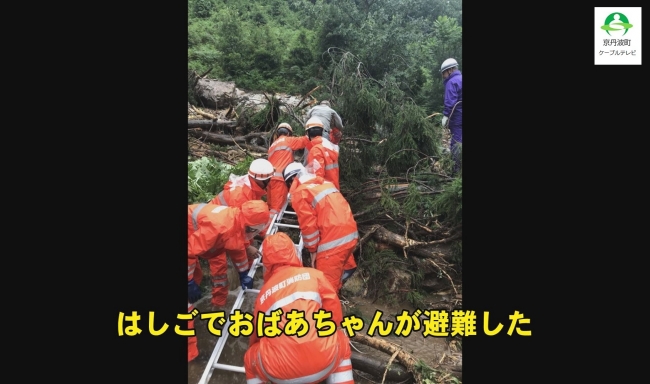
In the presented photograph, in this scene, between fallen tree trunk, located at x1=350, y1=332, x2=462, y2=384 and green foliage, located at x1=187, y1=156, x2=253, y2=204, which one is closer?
fallen tree trunk, located at x1=350, y1=332, x2=462, y2=384

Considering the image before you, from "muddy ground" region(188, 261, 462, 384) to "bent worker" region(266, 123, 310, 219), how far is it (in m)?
1.18

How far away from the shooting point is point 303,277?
321 cm

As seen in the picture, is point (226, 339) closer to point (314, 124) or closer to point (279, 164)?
point (279, 164)

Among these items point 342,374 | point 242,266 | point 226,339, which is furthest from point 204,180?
point 342,374

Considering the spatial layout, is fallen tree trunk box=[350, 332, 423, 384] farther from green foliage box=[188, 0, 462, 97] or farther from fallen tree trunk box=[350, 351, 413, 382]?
green foliage box=[188, 0, 462, 97]

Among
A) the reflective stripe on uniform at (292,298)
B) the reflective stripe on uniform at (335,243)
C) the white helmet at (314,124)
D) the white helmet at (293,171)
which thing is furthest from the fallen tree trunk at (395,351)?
the white helmet at (314,124)

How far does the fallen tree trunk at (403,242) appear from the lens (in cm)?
527

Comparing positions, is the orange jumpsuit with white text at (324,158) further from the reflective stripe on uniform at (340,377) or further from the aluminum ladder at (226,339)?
the reflective stripe on uniform at (340,377)

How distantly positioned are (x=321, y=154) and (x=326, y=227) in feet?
5.41

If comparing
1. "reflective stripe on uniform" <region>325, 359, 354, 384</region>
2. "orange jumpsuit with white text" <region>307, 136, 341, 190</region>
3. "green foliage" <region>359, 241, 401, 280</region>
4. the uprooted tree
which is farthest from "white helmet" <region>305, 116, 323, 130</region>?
"reflective stripe on uniform" <region>325, 359, 354, 384</region>

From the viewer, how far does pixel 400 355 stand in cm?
388

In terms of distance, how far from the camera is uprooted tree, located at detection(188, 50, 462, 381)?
17.2 feet

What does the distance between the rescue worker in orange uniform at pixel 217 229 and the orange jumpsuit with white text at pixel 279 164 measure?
1.61m

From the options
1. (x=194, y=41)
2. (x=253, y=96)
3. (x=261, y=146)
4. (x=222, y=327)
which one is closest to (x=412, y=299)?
(x=222, y=327)
